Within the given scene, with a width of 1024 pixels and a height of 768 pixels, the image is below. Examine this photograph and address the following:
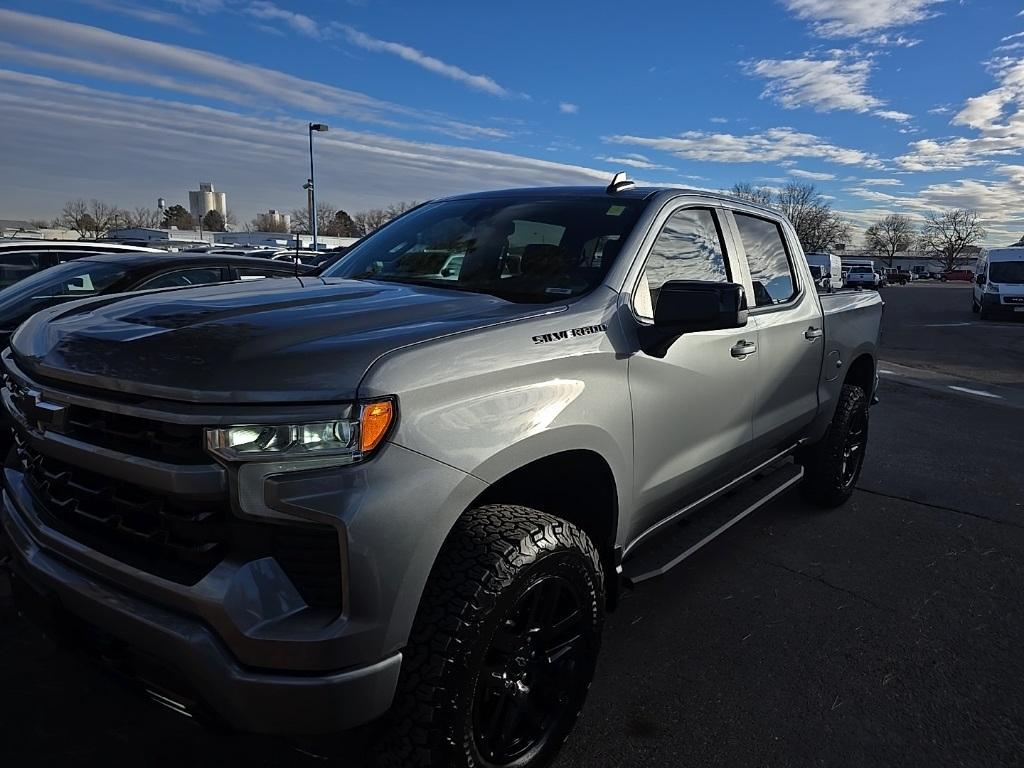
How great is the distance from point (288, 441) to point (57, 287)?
4.33 m

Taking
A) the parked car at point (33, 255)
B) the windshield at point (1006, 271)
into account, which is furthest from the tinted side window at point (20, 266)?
the windshield at point (1006, 271)

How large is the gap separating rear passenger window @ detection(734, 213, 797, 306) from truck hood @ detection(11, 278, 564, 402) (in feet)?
5.94

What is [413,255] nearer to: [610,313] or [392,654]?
[610,313]

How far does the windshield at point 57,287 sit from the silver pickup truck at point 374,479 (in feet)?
9.08

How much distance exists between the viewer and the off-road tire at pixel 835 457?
15.4ft

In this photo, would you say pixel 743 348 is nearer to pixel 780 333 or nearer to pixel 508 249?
pixel 780 333

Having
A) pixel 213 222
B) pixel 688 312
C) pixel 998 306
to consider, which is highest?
pixel 213 222

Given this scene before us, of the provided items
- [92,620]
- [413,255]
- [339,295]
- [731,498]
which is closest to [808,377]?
[731,498]

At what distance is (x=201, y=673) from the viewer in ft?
5.58

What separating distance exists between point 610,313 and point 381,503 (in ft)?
3.98

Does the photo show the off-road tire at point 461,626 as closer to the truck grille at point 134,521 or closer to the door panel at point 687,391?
the truck grille at point 134,521

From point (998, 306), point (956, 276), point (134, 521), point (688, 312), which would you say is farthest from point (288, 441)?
point (956, 276)

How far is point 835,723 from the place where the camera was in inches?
105

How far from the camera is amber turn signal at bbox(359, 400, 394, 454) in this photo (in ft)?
5.72
